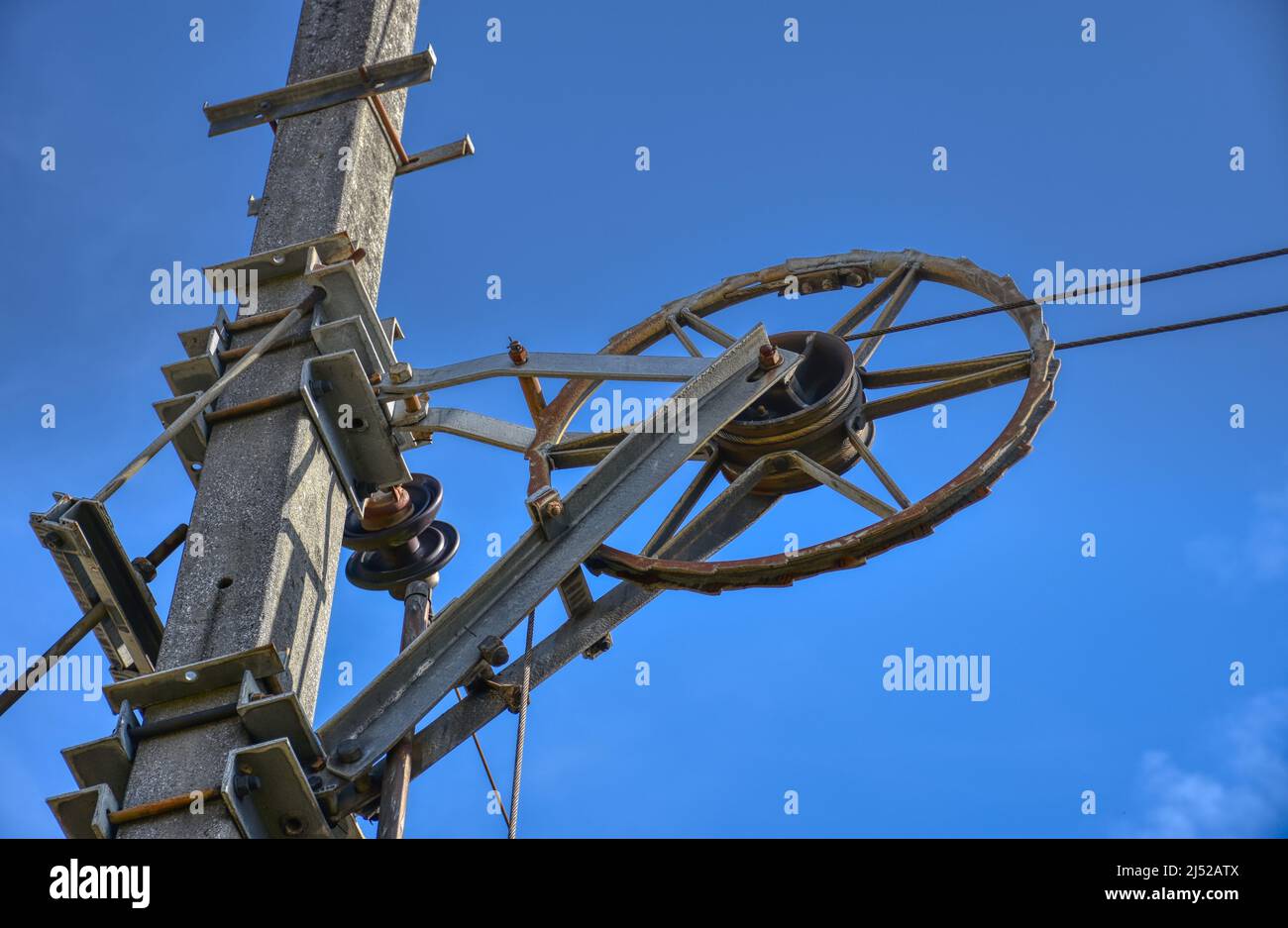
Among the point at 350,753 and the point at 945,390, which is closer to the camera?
the point at 350,753

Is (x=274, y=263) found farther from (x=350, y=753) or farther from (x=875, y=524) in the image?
(x=875, y=524)

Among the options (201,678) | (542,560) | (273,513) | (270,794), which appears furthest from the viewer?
(542,560)

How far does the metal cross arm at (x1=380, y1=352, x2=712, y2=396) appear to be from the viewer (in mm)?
8297

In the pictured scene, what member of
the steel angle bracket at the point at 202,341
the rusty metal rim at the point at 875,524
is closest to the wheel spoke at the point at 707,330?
the rusty metal rim at the point at 875,524

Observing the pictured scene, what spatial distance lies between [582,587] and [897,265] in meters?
2.96

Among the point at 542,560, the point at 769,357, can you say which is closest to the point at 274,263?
the point at 542,560

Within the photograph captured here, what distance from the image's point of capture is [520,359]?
28.6 ft

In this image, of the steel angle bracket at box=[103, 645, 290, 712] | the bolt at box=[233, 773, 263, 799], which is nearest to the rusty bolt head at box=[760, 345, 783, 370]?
the steel angle bracket at box=[103, 645, 290, 712]

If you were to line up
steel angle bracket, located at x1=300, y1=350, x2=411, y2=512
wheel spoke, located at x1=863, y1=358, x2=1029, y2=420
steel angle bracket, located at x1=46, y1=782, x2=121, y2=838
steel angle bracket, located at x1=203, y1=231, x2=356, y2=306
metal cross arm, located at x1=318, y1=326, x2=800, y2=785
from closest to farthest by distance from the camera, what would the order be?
steel angle bracket, located at x1=46, y1=782, x2=121, y2=838 < metal cross arm, located at x1=318, y1=326, x2=800, y2=785 < steel angle bracket, located at x1=300, y1=350, x2=411, y2=512 < steel angle bracket, located at x1=203, y1=231, x2=356, y2=306 < wheel spoke, located at x1=863, y1=358, x2=1029, y2=420

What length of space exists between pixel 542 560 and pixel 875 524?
160 centimetres

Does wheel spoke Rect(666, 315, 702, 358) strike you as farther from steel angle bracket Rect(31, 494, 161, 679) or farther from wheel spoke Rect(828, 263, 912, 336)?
steel angle bracket Rect(31, 494, 161, 679)

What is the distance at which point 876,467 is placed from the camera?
927cm

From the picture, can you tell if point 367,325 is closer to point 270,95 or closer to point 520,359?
point 520,359

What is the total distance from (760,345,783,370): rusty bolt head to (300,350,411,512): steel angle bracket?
5.73 ft
